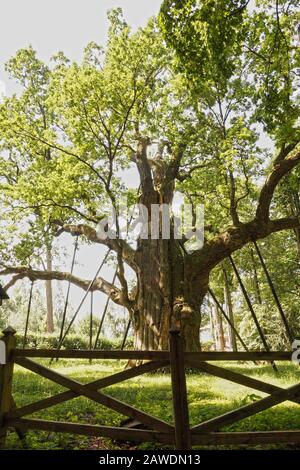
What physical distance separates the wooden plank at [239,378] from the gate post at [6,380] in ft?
8.20

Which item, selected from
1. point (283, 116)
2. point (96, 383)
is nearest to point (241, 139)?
point (283, 116)

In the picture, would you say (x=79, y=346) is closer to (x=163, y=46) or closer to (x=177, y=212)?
(x=177, y=212)

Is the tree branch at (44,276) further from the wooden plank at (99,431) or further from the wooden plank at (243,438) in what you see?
the wooden plank at (243,438)

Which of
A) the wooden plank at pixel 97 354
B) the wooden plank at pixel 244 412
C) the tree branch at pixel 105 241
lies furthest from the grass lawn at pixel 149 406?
the tree branch at pixel 105 241

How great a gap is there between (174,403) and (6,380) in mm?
2333

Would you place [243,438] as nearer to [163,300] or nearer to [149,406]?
[149,406]

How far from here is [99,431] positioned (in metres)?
4.26

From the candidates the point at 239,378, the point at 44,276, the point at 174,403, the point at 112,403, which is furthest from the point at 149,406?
the point at 44,276

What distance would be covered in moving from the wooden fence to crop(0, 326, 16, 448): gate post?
1 centimetres

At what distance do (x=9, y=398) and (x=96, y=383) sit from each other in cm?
135

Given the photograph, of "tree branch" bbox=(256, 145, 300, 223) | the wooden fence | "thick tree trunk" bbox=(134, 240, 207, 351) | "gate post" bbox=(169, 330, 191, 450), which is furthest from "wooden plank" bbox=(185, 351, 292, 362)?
"tree branch" bbox=(256, 145, 300, 223)

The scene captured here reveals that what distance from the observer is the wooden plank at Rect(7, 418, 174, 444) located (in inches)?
161

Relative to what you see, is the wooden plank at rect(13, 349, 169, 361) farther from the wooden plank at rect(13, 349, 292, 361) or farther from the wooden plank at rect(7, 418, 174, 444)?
the wooden plank at rect(7, 418, 174, 444)

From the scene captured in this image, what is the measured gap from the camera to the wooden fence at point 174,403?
401cm
